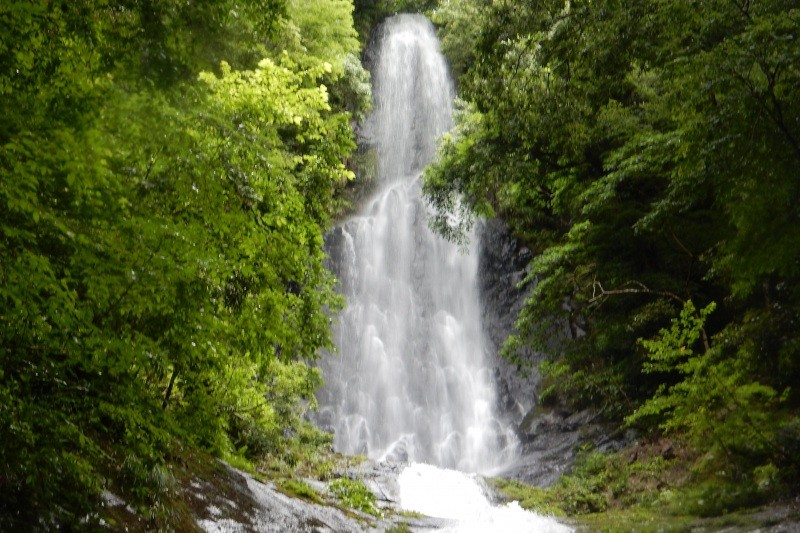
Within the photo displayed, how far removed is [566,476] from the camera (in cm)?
1141

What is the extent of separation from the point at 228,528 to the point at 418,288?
1651 cm

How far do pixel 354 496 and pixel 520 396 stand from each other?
33.4ft

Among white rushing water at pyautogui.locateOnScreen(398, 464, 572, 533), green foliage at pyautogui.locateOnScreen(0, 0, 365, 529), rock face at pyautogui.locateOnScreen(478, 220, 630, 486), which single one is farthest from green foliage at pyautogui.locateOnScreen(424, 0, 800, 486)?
green foliage at pyautogui.locateOnScreen(0, 0, 365, 529)

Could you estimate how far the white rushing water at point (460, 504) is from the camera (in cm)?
795

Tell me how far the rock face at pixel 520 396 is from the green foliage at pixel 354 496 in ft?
17.3

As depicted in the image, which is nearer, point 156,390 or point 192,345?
point 192,345

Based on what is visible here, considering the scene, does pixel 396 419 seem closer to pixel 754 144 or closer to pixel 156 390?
pixel 156 390

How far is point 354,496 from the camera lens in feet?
25.8

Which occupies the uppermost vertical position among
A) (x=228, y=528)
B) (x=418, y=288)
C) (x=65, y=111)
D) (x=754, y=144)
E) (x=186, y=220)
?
(x=418, y=288)

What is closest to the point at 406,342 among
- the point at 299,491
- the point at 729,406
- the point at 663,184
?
the point at 663,184

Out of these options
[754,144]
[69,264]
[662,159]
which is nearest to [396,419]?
[662,159]

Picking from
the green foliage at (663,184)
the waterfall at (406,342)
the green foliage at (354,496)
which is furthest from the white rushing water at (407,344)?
the green foliage at (354,496)

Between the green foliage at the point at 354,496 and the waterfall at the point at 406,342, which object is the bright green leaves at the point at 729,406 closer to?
the green foliage at the point at 354,496

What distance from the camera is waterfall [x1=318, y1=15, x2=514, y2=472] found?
55.5 feet
